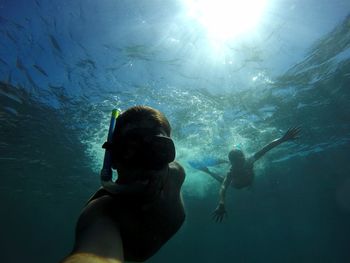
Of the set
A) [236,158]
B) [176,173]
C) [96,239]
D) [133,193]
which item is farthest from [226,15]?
[96,239]

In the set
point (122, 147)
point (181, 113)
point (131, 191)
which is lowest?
point (131, 191)

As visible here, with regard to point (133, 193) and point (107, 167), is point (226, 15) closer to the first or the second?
point (107, 167)

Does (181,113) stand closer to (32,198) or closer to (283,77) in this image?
(283,77)

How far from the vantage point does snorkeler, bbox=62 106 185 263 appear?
2.09 metres

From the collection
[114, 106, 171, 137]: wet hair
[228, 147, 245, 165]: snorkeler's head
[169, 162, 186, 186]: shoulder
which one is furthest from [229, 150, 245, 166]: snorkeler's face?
[114, 106, 171, 137]: wet hair

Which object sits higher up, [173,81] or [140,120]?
[173,81]

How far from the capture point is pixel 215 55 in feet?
47.0

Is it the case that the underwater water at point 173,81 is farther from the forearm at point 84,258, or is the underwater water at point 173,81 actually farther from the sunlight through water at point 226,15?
the forearm at point 84,258

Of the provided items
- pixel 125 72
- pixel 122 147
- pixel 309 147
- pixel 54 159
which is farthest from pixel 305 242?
pixel 122 147


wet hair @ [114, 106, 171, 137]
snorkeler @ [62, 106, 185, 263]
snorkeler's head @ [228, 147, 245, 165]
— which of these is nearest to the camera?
snorkeler @ [62, 106, 185, 263]

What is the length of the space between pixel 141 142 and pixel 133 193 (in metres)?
0.45

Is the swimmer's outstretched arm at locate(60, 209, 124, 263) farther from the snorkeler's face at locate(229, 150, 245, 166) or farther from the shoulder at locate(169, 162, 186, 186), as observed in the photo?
the snorkeler's face at locate(229, 150, 245, 166)

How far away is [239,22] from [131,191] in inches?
475

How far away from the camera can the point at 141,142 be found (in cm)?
245
